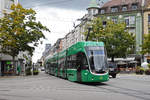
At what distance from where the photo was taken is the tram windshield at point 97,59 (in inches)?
757

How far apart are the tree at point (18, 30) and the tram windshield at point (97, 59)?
2278cm

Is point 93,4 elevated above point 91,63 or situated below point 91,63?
above

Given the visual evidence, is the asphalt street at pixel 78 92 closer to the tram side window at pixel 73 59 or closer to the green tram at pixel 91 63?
the green tram at pixel 91 63

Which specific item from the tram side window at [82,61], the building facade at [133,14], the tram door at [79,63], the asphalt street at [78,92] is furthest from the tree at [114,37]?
the asphalt street at [78,92]

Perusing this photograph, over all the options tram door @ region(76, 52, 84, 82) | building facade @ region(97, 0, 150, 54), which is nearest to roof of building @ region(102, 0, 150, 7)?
building facade @ region(97, 0, 150, 54)

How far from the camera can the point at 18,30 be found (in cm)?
4059

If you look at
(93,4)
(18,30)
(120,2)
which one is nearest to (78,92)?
(18,30)

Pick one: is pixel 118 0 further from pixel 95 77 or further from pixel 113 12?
pixel 95 77

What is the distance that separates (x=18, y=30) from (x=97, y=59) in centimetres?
2359

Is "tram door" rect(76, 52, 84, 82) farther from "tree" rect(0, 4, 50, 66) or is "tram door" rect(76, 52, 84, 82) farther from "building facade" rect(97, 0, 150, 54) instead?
"building facade" rect(97, 0, 150, 54)

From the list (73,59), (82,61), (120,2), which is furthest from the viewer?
(120,2)

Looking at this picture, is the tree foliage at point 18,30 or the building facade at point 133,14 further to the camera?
the building facade at point 133,14

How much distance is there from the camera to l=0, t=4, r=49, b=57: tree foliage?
41031 millimetres

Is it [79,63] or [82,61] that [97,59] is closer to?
[82,61]
